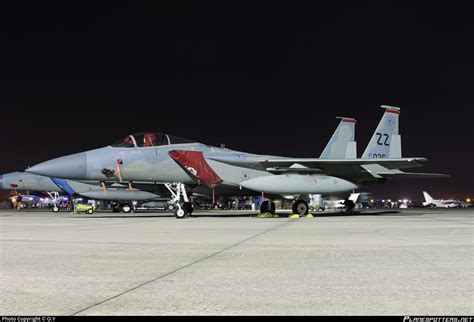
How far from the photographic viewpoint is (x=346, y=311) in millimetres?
3713

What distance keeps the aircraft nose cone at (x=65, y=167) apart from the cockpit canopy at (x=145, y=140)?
4.92 feet

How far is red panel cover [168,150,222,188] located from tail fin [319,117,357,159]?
8.54m

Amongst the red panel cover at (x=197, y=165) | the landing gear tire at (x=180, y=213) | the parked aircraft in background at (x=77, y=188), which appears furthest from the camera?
the parked aircraft in background at (x=77, y=188)

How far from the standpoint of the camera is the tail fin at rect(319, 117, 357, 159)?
91.0 ft

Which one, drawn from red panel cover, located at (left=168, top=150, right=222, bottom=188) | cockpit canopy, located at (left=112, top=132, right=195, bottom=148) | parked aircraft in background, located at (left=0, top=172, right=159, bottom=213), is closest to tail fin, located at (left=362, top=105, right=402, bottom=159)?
red panel cover, located at (left=168, top=150, right=222, bottom=188)

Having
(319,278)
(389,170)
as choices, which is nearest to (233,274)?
(319,278)

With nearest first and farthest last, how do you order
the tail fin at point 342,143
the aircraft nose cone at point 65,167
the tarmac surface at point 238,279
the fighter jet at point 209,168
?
the tarmac surface at point 238,279
the aircraft nose cone at point 65,167
the fighter jet at point 209,168
the tail fin at point 342,143

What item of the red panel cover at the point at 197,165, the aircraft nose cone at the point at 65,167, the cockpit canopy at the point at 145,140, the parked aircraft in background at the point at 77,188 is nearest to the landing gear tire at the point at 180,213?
the red panel cover at the point at 197,165

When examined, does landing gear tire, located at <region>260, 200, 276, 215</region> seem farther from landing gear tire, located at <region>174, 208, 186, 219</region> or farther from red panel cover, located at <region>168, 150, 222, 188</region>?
landing gear tire, located at <region>174, 208, 186, 219</region>

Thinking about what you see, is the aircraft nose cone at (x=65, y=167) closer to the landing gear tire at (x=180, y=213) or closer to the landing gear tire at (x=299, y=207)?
the landing gear tire at (x=180, y=213)

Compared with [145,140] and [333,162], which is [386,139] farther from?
[145,140]

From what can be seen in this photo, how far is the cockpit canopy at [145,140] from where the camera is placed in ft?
66.4

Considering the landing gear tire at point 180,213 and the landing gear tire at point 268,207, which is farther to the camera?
the landing gear tire at point 268,207

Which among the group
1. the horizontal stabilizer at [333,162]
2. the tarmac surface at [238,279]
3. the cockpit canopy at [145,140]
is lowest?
the tarmac surface at [238,279]
